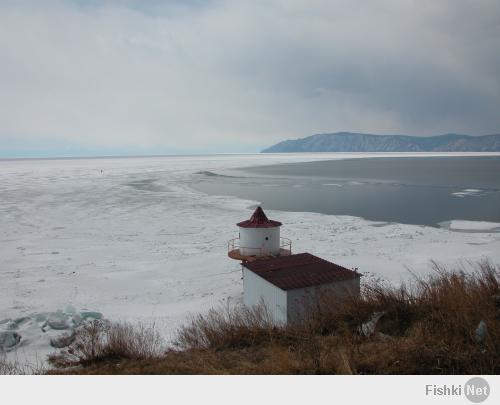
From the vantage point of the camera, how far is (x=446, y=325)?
491cm

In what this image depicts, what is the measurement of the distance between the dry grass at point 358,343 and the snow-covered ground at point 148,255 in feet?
14.7

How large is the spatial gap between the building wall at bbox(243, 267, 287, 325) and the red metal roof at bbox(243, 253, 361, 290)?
191mm

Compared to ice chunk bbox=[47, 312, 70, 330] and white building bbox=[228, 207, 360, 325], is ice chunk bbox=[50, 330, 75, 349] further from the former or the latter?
white building bbox=[228, 207, 360, 325]

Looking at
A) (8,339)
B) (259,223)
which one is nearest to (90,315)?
(8,339)

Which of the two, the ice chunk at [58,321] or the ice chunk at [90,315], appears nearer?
the ice chunk at [58,321]

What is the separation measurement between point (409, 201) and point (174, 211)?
71.2 feet

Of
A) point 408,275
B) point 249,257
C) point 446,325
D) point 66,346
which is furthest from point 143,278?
point 446,325

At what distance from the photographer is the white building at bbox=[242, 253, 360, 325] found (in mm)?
10289

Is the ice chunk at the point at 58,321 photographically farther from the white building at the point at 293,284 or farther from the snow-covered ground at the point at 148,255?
the white building at the point at 293,284

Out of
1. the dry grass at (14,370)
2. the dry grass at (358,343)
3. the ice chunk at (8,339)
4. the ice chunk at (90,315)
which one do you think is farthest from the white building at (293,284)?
the ice chunk at (8,339)

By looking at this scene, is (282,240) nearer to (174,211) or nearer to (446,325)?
(174,211)

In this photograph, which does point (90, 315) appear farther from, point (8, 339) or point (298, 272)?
point (298, 272)

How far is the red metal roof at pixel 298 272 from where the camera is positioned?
10.6 metres

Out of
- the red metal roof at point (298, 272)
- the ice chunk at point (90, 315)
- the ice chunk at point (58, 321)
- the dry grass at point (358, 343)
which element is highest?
the dry grass at point (358, 343)
